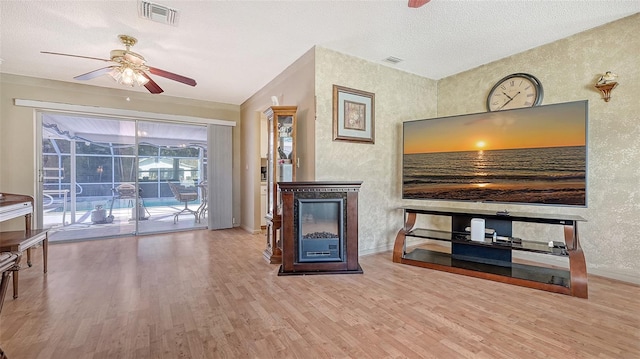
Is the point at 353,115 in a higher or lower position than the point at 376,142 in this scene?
A: higher

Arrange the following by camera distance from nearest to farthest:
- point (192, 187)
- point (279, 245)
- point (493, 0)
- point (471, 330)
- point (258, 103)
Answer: point (471, 330) → point (493, 0) → point (279, 245) → point (258, 103) → point (192, 187)

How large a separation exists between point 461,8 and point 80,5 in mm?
3468

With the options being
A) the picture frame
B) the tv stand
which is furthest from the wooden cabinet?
the tv stand

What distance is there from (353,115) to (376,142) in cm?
53

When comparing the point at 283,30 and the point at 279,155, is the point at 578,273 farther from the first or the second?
the point at 283,30

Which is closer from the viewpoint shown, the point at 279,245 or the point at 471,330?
the point at 471,330

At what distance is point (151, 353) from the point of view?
1.61 metres

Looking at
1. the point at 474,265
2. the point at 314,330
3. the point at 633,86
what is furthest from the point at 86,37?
the point at 633,86

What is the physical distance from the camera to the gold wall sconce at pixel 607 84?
2.74 m

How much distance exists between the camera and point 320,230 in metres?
3.05

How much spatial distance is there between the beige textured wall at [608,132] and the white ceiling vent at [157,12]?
4.14m

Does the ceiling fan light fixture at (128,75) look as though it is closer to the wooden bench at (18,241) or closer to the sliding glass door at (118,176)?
the wooden bench at (18,241)

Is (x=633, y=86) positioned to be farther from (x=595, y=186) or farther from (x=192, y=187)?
(x=192, y=187)

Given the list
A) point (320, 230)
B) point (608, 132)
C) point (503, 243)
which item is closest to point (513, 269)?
point (503, 243)
